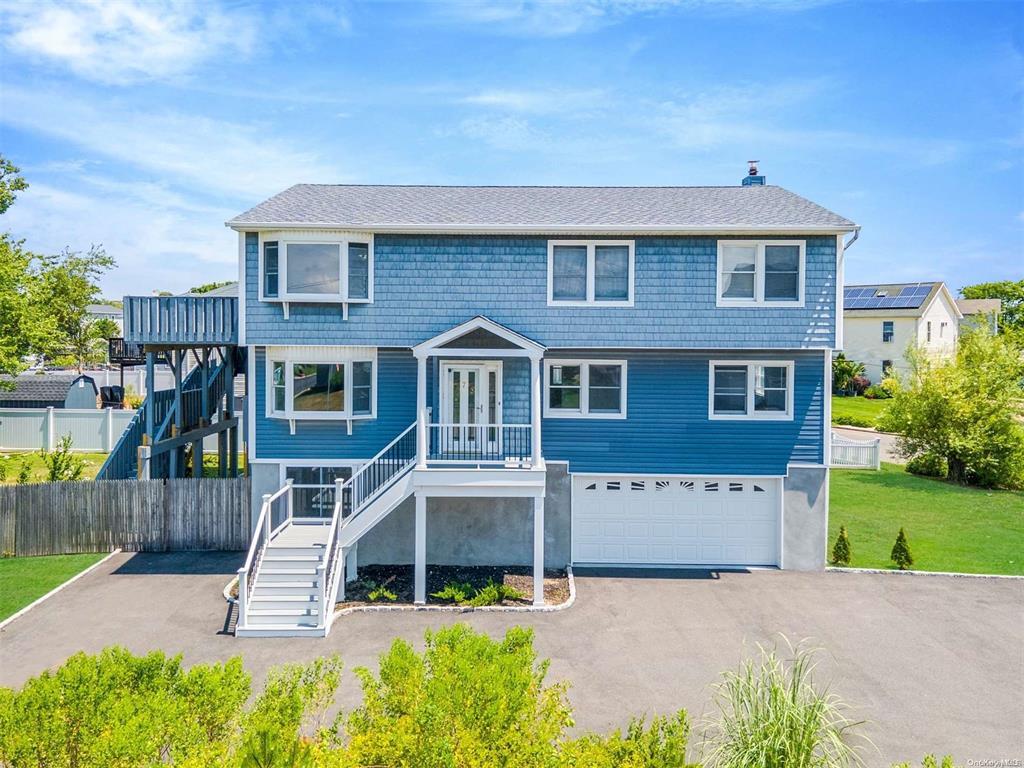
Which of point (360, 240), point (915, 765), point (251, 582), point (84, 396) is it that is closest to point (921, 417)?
point (915, 765)

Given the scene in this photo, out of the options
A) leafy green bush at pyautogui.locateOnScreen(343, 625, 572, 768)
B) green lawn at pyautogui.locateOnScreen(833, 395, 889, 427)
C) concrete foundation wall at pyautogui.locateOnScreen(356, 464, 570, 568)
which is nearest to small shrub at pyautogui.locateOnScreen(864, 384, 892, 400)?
green lawn at pyautogui.locateOnScreen(833, 395, 889, 427)

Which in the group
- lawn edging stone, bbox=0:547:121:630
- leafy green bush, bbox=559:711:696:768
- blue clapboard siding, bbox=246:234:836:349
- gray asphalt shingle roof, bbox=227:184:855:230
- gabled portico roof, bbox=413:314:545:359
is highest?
gray asphalt shingle roof, bbox=227:184:855:230

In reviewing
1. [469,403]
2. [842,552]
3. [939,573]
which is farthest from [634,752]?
[939,573]

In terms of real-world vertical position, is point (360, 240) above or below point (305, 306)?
above

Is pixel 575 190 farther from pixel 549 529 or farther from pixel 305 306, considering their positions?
pixel 549 529

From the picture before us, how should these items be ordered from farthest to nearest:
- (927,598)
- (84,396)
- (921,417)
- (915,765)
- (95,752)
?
(84,396) < (921,417) < (927,598) < (915,765) < (95,752)

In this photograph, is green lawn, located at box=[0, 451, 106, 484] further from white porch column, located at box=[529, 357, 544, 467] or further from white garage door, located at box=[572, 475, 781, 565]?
white garage door, located at box=[572, 475, 781, 565]
